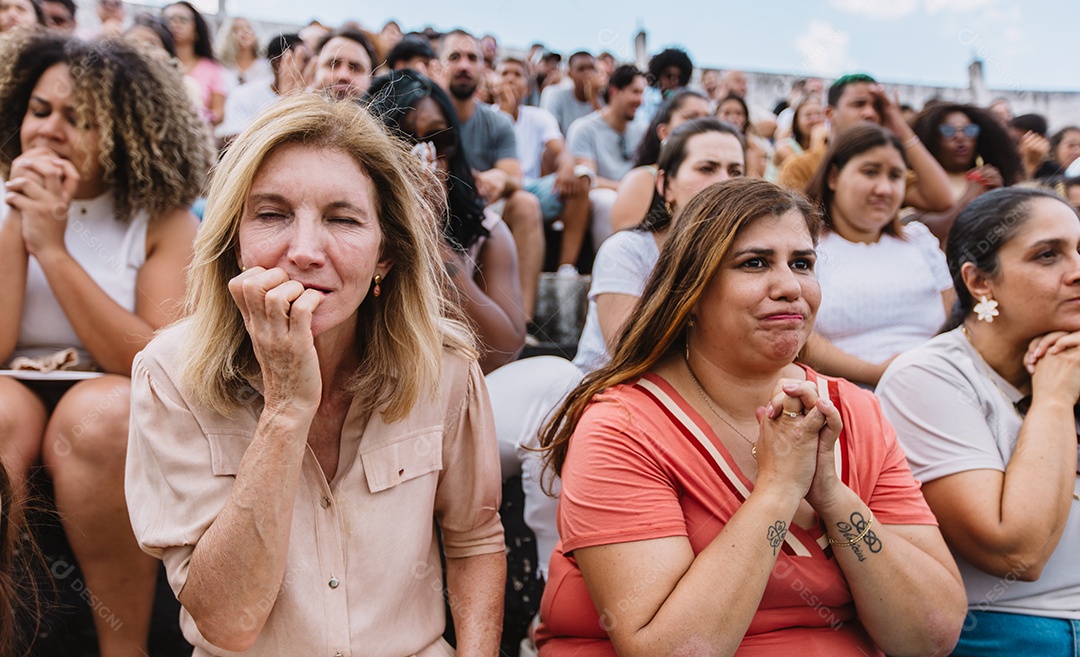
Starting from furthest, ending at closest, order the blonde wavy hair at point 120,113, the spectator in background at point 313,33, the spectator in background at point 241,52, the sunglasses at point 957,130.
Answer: the spectator in background at point 241,52 → the spectator in background at point 313,33 → the sunglasses at point 957,130 → the blonde wavy hair at point 120,113

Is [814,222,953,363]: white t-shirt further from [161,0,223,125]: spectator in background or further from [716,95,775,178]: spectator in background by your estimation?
[161,0,223,125]: spectator in background

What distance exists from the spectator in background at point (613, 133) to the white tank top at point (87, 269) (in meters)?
4.05

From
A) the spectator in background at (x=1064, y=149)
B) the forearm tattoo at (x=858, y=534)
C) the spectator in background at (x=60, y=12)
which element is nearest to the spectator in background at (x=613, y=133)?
the spectator in background at (x=60, y=12)

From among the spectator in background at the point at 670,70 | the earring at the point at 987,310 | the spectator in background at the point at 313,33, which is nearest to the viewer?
the earring at the point at 987,310

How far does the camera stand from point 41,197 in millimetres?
2594

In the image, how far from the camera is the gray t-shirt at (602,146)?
668cm

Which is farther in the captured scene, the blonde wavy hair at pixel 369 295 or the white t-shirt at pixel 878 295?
the white t-shirt at pixel 878 295

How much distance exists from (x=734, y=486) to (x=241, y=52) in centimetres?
721

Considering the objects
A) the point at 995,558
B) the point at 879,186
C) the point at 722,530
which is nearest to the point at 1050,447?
the point at 995,558

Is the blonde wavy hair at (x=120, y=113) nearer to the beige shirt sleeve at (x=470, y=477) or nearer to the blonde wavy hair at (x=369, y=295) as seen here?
the blonde wavy hair at (x=369, y=295)

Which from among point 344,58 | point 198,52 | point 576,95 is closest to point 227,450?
point 344,58

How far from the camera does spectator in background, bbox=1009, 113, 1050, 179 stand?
6.29 metres

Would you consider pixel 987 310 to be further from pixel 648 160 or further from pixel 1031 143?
pixel 1031 143

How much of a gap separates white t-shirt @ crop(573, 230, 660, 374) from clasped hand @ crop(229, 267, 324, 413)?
165cm
